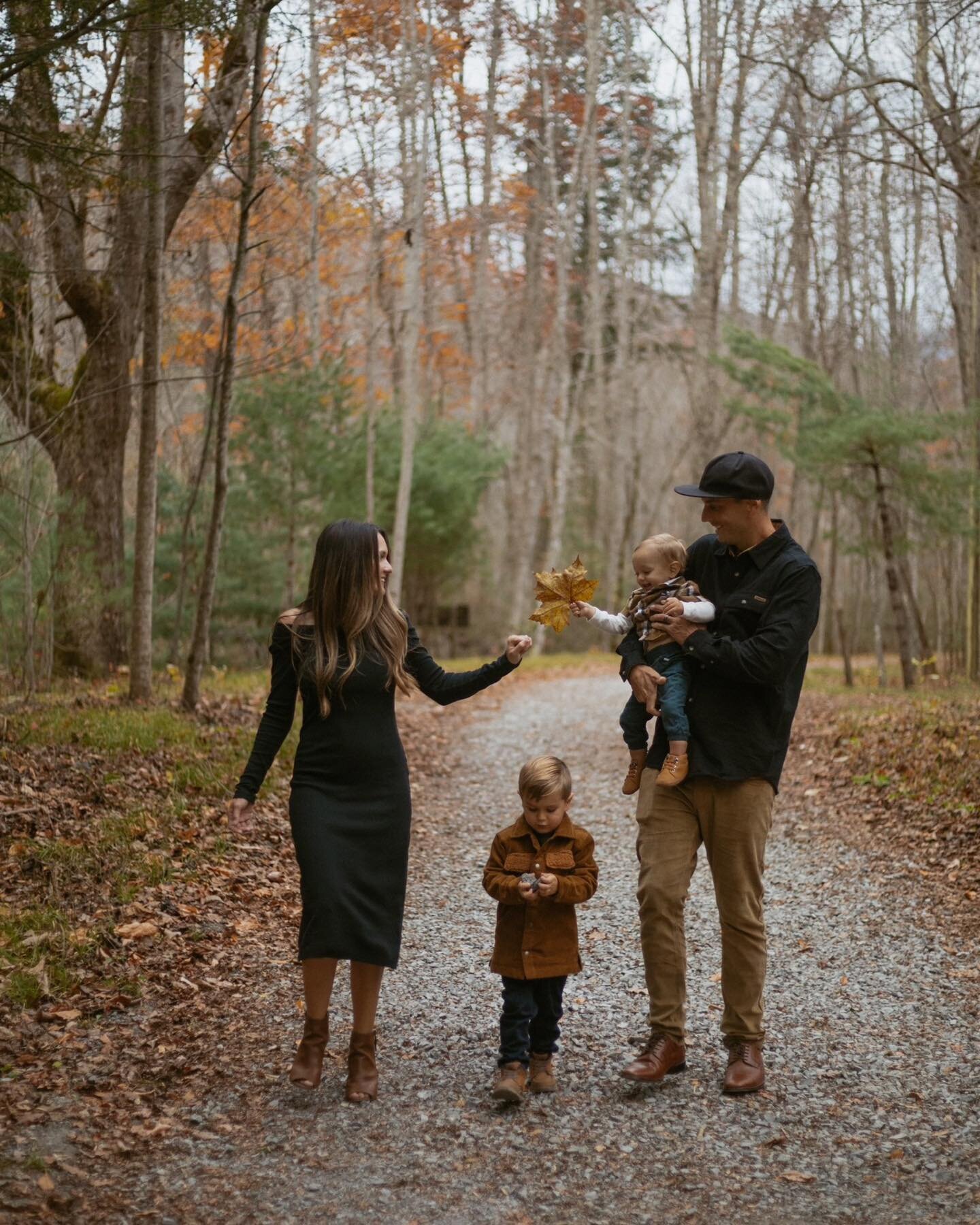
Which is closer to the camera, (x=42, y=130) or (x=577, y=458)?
(x=42, y=130)

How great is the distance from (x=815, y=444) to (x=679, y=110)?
13318 mm

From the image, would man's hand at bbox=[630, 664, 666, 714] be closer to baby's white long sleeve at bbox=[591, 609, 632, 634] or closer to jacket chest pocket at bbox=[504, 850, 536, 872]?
baby's white long sleeve at bbox=[591, 609, 632, 634]

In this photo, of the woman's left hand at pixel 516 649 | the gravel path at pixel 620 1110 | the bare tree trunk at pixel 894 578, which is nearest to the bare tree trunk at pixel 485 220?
the bare tree trunk at pixel 894 578

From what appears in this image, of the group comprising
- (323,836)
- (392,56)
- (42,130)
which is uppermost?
(392,56)

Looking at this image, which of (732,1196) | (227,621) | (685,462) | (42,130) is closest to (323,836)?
(732,1196)

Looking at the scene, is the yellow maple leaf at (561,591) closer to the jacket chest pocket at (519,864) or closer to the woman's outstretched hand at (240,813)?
the jacket chest pocket at (519,864)

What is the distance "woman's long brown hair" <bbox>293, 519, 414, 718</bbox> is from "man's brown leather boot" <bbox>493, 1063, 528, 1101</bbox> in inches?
56.1

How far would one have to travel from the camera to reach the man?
426cm

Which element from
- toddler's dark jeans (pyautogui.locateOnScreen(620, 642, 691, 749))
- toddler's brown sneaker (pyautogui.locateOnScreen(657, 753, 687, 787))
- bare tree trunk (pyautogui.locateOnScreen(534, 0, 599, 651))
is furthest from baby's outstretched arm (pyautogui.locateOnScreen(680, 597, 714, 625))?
bare tree trunk (pyautogui.locateOnScreen(534, 0, 599, 651))

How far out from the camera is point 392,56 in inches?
696

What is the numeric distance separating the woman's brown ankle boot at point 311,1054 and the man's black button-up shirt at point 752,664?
5.23 feet

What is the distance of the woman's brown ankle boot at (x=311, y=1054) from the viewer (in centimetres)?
421

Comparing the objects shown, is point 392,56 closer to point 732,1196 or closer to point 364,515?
point 364,515

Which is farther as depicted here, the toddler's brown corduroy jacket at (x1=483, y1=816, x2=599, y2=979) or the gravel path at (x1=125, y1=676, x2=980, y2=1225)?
the toddler's brown corduroy jacket at (x1=483, y1=816, x2=599, y2=979)
